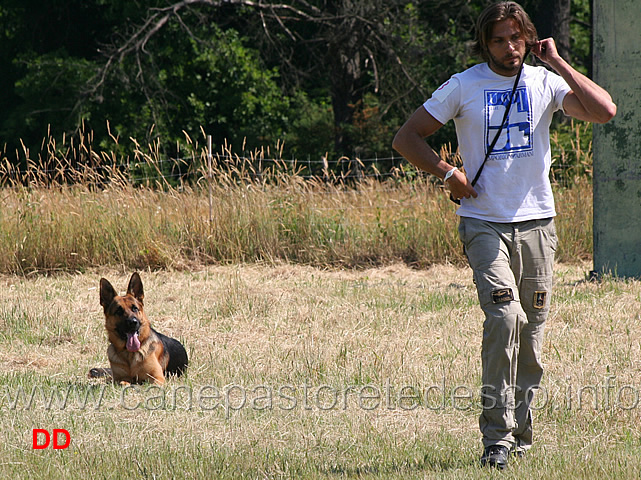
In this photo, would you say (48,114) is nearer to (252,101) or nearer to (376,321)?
(252,101)

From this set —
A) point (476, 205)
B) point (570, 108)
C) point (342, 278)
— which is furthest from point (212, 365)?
point (342, 278)

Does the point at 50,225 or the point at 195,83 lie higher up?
the point at 195,83

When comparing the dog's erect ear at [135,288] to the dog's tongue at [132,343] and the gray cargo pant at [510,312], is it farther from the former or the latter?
the gray cargo pant at [510,312]

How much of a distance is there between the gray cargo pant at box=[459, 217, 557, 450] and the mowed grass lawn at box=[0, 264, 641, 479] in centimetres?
24

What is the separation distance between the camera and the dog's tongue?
5.66 meters

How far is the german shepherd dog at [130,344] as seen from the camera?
18.6 feet

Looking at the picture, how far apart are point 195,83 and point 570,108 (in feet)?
68.7

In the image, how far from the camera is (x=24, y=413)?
505 cm

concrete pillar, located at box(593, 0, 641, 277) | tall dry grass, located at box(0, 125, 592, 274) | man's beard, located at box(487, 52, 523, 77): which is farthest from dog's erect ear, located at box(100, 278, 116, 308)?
concrete pillar, located at box(593, 0, 641, 277)

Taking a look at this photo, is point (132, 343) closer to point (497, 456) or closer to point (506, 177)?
point (497, 456)

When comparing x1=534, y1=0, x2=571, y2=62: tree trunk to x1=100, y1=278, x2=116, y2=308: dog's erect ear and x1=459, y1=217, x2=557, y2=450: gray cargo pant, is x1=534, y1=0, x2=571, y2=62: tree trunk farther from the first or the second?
x1=459, y1=217, x2=557, y2=450: gray cargo pant

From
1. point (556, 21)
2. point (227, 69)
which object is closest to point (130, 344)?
point (556, 21)

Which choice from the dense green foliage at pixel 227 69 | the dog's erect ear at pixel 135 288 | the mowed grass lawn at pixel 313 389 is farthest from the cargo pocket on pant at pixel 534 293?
the dense green foliage at pixel 227 69

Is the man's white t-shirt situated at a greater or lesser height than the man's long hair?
lesser
